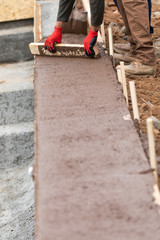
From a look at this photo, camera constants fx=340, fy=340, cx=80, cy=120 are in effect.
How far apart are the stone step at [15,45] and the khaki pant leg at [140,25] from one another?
7.83 ft

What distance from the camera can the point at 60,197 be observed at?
1.86 m

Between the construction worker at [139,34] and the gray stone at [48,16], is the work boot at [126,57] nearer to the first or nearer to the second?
the construction worker at [139,34]

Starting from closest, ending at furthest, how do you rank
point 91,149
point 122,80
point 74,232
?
point 74,232 → point 91,149 → point 122,80

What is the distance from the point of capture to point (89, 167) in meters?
2.08

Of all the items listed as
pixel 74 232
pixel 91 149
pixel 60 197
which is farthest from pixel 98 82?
pixel 74 232

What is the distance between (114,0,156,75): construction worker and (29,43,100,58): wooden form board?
1.38ft

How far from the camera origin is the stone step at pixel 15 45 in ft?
17.7

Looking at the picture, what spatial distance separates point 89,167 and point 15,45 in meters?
3.82

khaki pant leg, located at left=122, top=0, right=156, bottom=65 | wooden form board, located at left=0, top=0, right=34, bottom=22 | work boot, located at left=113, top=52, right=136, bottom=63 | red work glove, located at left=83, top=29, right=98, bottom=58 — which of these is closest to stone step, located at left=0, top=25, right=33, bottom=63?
wooden form board, located at left=0, top=0, right=34, bottom=22

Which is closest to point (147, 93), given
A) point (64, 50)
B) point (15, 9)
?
point (64, 50)

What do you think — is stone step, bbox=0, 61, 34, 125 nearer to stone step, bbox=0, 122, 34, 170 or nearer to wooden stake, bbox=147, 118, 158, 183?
Result: stone step, bbox=0, 122, 34, 170

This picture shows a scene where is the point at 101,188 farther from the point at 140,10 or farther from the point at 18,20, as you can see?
the point at 18,20

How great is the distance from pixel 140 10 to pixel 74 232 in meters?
2.46

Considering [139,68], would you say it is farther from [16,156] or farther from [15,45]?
[15,45]
